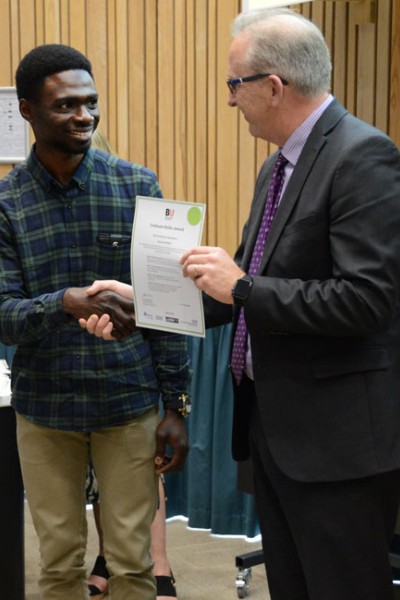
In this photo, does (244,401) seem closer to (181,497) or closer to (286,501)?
(286,501)

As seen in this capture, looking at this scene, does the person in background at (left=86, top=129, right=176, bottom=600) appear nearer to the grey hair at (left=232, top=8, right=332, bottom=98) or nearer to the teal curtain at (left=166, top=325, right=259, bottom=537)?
the teal curtain at (left=166, top=325, right=259, bottom=537)

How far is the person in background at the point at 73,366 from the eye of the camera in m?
2.61

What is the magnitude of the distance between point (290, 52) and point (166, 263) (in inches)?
21.7

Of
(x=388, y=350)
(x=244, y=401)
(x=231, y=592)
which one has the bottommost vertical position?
(x=231, y=592)

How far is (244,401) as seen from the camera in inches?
94.2

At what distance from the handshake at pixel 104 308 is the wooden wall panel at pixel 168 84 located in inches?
99.4

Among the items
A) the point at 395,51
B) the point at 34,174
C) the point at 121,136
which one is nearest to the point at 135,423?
the point at 34,174

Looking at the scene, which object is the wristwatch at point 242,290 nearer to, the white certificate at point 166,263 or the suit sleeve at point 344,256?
the suit sleeve at point 344,256

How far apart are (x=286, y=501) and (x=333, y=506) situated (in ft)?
0.43

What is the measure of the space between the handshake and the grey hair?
0.67 meters

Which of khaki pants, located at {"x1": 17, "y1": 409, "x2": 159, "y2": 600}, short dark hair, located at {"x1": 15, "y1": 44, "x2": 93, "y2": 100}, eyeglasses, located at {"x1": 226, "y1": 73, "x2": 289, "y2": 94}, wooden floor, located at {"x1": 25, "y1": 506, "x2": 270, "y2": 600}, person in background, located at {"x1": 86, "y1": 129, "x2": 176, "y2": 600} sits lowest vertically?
wooden floor, located at {"x1": 25, "y1": 506, "x2": 270, "y2": 600}

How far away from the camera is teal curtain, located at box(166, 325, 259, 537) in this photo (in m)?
4.45

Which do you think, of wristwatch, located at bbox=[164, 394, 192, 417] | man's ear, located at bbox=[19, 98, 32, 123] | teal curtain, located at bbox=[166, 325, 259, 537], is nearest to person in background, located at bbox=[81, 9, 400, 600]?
wristwatch, located at bbox=[164, 394, 192, 417]

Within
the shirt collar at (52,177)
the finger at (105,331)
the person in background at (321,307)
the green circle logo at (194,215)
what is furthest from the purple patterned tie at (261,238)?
the shirt collar at (52,177)
